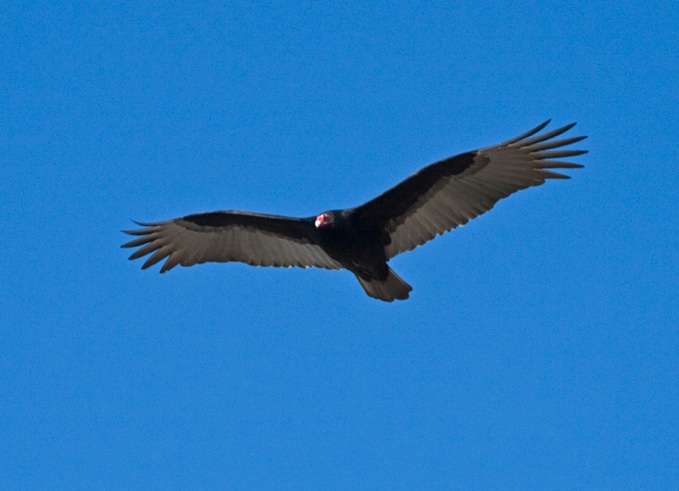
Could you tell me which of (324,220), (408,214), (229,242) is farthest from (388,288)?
(229,242)

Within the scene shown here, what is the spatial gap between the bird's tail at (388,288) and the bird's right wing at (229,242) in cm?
60

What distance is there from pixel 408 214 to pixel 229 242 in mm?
2386

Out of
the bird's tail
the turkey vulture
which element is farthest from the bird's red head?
the bird's tail

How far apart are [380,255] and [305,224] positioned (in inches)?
35.5

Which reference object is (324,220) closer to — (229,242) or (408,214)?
(408,214)

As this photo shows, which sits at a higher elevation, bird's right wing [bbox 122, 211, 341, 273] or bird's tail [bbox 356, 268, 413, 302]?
bird's right wing [bbox 122, 211, 341, 273]

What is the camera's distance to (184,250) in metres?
13.6

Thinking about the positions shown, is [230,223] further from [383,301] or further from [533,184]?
[533,184]

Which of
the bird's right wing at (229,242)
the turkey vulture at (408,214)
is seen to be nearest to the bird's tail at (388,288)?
the turkey vulture at (408,214)

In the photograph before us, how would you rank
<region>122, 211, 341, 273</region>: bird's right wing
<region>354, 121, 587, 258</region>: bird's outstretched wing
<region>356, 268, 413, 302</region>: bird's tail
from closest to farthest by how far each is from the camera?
1. <region>354, 121, 587, 258</region>: bird's outstretched wing
2. <region>356, 268, 413, 302</region>: bird's tail
3. <region>122, 211, 341, 273</region>: bird's right wing

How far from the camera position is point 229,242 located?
13484mm

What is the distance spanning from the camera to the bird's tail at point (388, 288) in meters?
12.4

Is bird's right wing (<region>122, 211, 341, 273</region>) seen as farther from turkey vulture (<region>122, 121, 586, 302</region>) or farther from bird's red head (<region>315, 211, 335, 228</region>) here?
bird's red head (<region>315, 211, 335, 228</region>)

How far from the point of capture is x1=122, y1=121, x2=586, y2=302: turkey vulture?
11672 mm
